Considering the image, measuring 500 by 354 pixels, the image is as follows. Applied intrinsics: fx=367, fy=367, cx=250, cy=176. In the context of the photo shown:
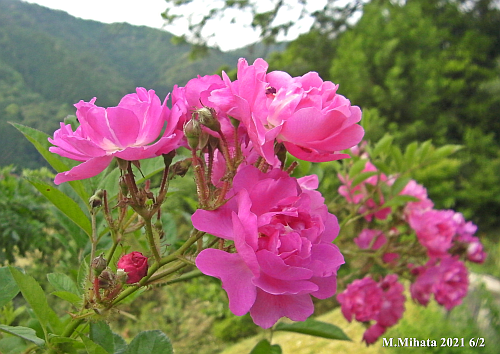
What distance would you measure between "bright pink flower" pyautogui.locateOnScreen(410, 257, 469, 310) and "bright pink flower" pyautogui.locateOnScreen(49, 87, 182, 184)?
70cm

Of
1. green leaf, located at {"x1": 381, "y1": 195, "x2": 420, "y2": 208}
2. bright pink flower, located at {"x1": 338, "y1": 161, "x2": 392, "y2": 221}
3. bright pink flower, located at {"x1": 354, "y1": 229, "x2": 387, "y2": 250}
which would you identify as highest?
green leaf, located at {"x1": 381, "y1": 195, "x2": 420, "y2": 208}

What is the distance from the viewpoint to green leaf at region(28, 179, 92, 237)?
319mm

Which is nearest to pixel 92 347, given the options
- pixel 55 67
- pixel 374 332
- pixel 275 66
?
pixel 374 332

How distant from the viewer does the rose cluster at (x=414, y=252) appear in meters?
0.74

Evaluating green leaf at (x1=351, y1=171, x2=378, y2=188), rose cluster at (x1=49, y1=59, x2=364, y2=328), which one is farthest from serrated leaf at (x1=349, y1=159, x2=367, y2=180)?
rose cluster at (x1=49, y1=59, x2=364, y2=328)

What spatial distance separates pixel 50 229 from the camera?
2.46ft

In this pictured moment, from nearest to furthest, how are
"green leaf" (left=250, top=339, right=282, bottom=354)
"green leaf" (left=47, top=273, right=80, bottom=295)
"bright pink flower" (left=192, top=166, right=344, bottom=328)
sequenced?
"bright pink flower" (left=192, top=166, right=344, bottom=328) → "green leaf" (left=47, top=273, right=80, bottom=295) → "green leaf" (left=250, top=339, right=282, bottom=354)

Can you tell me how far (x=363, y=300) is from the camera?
749 millimetres

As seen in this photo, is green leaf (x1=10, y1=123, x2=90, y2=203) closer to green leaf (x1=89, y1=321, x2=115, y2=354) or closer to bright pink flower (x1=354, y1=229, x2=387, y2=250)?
green leaf (x1=89, y1=321, x2=115, y2=354)

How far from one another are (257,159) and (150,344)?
0.18m

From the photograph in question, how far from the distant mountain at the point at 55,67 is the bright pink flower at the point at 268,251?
462 millimetres

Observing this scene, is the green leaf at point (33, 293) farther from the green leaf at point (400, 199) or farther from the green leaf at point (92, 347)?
the green leaf at point (400, 199)

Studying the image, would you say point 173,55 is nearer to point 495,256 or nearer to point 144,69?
point 144,69

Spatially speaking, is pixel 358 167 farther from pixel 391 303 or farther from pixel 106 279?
pixel 106 279
